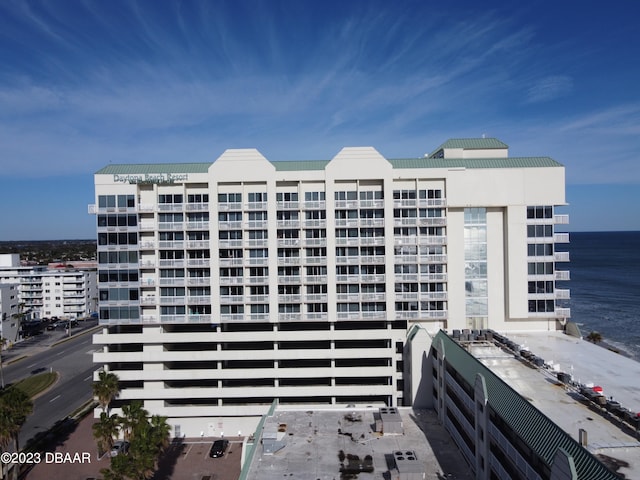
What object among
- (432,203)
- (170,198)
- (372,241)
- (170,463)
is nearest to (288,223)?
(372,241)

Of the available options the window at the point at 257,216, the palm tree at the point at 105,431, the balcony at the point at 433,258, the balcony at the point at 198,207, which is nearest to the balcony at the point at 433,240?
the balcony at the point at 433,258

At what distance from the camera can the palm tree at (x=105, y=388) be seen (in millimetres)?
58125

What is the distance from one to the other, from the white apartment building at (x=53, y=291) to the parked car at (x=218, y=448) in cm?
10974

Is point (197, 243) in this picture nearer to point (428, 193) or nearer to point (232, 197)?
point (232, 197)

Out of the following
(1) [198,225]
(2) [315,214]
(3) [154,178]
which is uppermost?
(3) [154,178]

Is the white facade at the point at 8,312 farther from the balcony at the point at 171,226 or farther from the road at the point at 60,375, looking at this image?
the balcony at the point at 171,226

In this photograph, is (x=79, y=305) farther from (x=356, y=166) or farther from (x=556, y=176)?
(x=556, y=176)

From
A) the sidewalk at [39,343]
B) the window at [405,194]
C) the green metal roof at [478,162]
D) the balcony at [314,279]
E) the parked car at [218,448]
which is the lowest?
the parked car at [218,448]

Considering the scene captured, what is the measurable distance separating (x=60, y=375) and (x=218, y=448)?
5312cm

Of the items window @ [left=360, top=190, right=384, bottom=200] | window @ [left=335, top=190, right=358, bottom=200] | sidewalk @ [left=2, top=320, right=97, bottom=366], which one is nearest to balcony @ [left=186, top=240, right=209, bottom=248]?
window @ [left=335, top=190, right=358, bottom=200]

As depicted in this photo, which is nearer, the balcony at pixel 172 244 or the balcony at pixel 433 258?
Answer: the balcony at pixel 172 244

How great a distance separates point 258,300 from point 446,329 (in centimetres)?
2699

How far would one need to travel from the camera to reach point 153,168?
63.2 m

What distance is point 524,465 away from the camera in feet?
94.7
